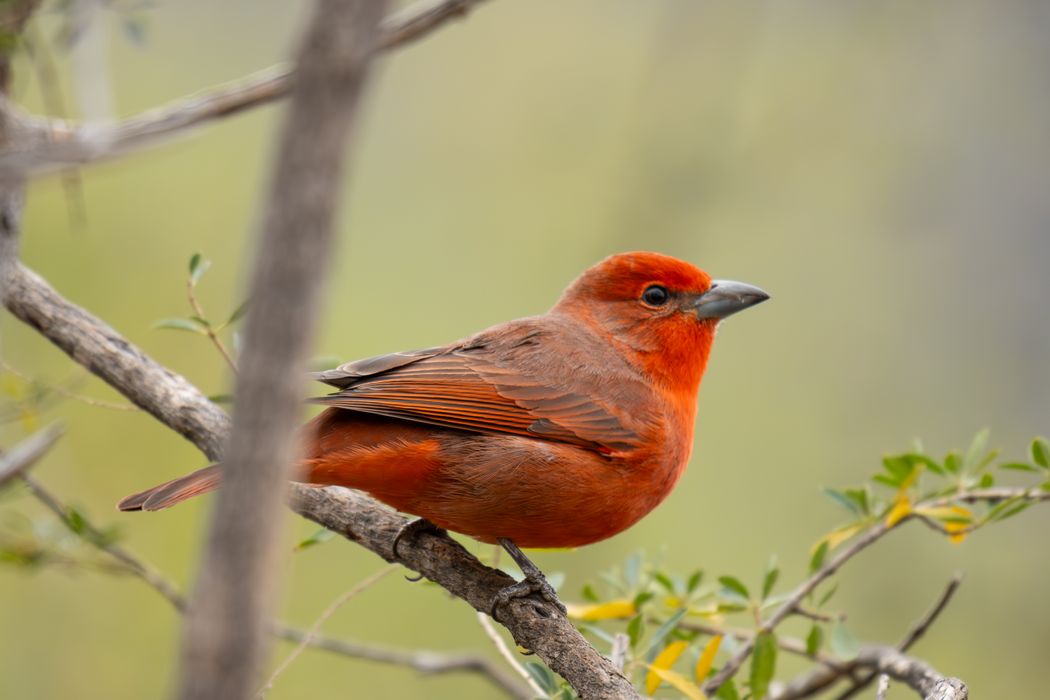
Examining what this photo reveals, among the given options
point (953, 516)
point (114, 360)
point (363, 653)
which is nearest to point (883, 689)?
point (953, 516)

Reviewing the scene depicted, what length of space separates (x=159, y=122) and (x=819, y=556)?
2252 millimetres

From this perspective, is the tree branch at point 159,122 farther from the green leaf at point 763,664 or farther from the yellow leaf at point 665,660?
the green leaf at point 763,664

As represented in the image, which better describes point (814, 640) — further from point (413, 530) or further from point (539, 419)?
point (413, 530)

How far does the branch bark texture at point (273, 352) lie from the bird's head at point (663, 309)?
327 cm

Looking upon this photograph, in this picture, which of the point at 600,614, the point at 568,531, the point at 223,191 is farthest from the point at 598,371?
the point at 223,191

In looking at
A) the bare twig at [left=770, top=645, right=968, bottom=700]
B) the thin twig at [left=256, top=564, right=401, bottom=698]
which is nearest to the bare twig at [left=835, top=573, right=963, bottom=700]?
the bare twig at [left=770, top=645, right=968, bottom=700]

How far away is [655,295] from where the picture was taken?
448cm

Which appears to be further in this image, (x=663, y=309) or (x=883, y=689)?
(x=663, y=309)

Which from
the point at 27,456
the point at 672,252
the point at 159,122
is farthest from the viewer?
the point at 672,252

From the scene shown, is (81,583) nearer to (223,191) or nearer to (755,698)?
(223,191)

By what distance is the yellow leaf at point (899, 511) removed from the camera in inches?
130

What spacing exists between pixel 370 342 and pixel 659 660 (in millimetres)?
4170

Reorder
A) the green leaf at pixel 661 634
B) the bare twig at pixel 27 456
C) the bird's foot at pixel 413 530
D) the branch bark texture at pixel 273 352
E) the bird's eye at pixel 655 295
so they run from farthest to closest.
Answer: the bird's eye at pixel 655 295, the bird's foot at pixel 413 530, the green leaf at pixel 661 634, the bare twig at pixel 27 456, the branch bark texture at pixel 273 352

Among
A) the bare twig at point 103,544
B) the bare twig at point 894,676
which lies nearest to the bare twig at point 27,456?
the bare twig at point 103,544
